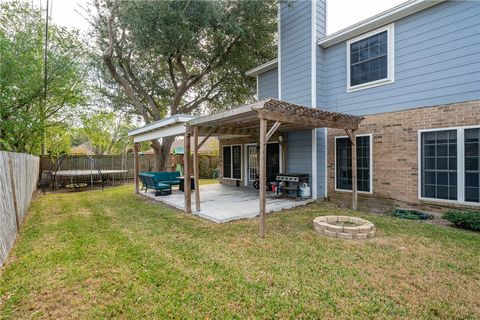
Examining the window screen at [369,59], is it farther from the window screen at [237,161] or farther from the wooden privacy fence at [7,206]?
the wooden privacy fence at [7,206]

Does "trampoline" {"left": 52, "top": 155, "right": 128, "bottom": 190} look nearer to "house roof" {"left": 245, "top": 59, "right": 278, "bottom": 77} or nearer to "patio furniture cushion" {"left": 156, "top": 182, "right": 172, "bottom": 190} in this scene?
"patio furniture cushion" {"left": 156, "top": 182, "right": 172, "bottom": 190}

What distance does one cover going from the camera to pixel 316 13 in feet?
27.7

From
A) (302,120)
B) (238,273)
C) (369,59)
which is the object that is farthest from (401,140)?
(238,273)

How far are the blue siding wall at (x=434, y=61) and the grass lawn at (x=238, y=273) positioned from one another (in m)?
3.28

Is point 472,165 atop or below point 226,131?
below

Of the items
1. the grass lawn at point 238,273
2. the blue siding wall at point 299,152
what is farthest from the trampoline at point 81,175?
the blue siding wall at point 299,152

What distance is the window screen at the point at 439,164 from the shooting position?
5996 mm

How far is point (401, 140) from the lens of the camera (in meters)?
6.86

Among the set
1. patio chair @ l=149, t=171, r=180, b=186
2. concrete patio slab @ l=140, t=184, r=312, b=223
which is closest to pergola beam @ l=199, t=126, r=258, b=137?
concrete patio slab @ l=140, t=184, r=312, b=223

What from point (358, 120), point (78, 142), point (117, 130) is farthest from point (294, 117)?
point (78, 142)

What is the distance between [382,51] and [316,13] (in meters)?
2.66

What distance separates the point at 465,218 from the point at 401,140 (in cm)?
237

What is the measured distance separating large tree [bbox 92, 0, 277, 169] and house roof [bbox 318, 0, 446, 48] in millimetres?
4310

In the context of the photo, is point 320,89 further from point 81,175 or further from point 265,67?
point 81,175
